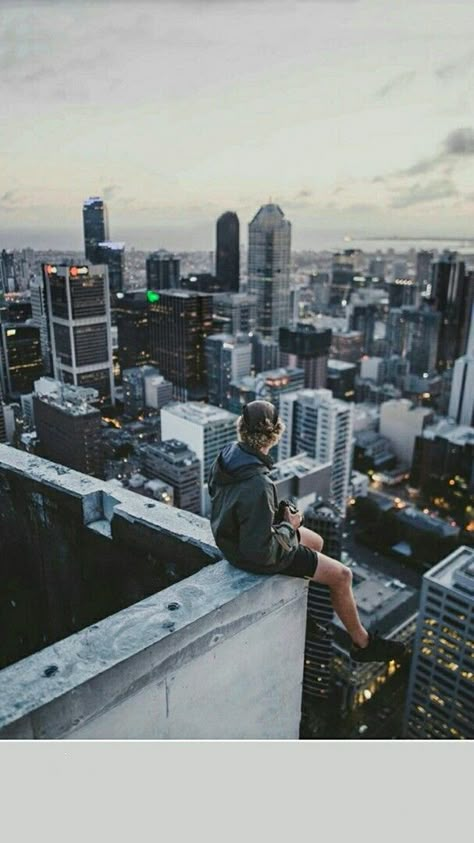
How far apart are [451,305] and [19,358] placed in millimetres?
23809

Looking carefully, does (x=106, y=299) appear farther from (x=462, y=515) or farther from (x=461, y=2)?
(x=462, y=515)

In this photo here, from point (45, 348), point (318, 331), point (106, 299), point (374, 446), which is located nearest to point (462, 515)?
point (374, 446)

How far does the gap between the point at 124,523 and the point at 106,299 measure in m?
4.57

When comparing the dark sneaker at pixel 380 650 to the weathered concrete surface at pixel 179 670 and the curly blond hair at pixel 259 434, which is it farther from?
the curly blond hair at pixel 259 434

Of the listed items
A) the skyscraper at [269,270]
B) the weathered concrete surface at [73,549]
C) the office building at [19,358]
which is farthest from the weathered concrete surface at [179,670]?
the skyscraper at [269,270]

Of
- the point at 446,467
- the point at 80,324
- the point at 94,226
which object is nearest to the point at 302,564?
the point at 94,226

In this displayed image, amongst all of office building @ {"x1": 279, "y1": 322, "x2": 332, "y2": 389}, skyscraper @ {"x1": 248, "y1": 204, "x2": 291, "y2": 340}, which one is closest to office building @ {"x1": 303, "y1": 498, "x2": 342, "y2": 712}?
office building @ {"x1": 279, "y1": 322, "x2": 332, "y2": 389}

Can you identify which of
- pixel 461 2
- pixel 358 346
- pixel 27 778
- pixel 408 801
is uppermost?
pixel 461 2

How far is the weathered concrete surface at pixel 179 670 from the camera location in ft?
2.71

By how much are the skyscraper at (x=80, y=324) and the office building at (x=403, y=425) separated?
13903 mm

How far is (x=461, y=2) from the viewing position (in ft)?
7.19

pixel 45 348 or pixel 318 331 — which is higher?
pixel 45 348

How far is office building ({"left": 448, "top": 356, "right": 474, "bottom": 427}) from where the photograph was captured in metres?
18.9

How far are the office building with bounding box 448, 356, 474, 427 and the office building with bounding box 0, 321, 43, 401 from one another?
16984mm
